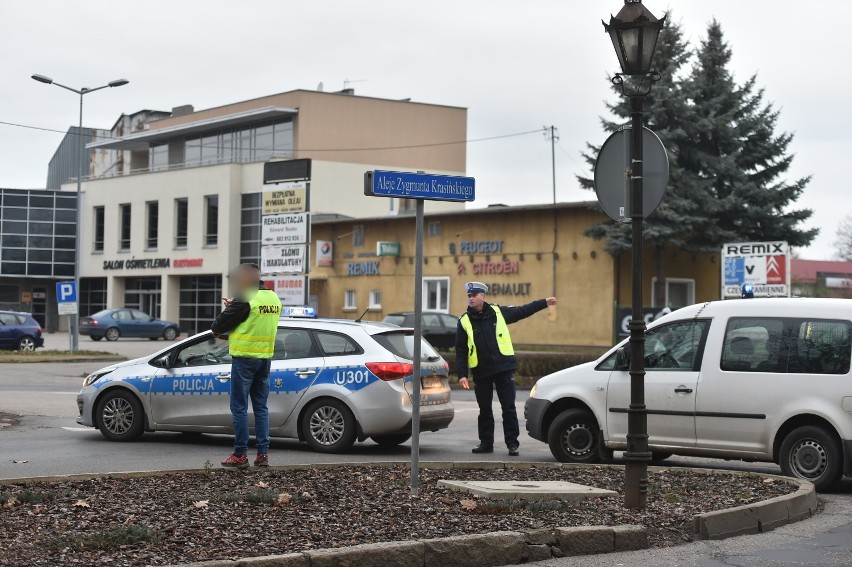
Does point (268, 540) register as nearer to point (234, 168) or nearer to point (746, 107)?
point (746, 107)

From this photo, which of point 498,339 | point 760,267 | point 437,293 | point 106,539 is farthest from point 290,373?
point 437,293

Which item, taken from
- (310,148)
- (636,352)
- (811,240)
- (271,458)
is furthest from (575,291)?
(636,352)

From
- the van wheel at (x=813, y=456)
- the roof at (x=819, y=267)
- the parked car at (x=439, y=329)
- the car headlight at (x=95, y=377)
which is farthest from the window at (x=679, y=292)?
the roof at (x=819, y=267)

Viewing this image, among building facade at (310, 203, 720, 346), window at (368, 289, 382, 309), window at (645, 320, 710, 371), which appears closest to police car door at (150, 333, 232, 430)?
window at (645, 320, 710, 371)

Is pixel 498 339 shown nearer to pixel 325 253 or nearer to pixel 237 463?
pixel 237 463

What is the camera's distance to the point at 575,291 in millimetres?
43344

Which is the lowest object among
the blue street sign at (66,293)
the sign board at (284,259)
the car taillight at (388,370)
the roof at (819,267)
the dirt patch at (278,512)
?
the dirt patch at (278,512)

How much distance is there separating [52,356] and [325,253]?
63.4ft

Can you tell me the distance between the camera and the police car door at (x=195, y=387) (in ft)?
45.4

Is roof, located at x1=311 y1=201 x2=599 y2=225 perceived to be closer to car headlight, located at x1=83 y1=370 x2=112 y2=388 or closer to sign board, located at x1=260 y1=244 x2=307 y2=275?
sign board, located at x1=260 y1=244 x2=307 y2=275

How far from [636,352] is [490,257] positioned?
37.3m

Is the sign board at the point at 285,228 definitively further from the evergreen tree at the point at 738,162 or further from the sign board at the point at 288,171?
the evergreen tree at the point at 738,162

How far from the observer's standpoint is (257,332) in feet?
36.4

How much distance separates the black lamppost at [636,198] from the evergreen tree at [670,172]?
3087 centimetres
